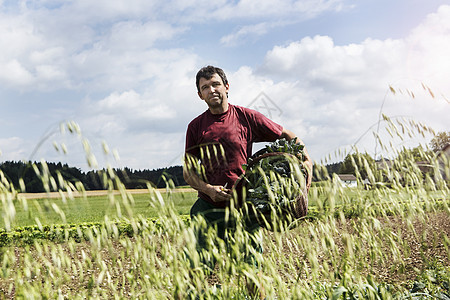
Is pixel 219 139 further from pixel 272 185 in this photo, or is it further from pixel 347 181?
pixel 347 181

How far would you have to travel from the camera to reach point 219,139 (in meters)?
3.03

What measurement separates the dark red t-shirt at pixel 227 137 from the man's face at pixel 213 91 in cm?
13

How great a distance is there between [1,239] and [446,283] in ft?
20.1

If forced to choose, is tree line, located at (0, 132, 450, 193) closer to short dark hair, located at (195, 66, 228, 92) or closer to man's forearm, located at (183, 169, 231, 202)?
man's forearm, located at (183, 169, 231, 202)

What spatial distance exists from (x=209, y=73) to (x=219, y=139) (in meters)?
0.54

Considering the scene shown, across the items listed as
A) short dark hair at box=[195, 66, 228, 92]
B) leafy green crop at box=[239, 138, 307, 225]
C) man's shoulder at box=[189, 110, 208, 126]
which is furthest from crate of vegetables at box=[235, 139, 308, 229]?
short dark hair at box=[195, 66, 228, 92]

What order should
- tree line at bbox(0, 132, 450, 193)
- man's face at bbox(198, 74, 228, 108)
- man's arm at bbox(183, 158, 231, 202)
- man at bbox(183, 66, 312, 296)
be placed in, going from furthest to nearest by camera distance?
1. man's face at bbox(198, 74, 228, 108)
2. man at bbox(183, 66, 312, 296)
3. man's arm at bbox(183, 158, 231, 202)
4. tree line at bbox(0, 132, 450, 193)

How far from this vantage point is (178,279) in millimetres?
1921

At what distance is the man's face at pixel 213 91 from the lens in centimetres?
309

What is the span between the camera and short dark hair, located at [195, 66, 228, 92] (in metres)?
3.14

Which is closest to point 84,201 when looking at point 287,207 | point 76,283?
point 287,207

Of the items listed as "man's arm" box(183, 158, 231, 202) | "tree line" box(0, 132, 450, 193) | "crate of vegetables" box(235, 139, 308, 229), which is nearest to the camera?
"tree line" box(0, 132, 450, 193)

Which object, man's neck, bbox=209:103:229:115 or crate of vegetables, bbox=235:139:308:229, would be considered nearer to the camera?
crate of vegetables, bbox=235:139:308:229

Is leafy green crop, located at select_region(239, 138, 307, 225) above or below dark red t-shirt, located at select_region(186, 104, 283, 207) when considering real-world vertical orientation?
below
